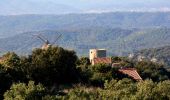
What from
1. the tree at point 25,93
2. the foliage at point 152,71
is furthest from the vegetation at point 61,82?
the foliage at point 152,71

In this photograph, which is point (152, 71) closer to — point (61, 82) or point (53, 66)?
point (61, 82)

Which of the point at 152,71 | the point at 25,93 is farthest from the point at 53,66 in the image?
the point at 152,71

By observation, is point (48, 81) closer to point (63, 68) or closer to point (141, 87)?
point (63, 68)

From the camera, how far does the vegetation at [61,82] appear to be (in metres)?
30.0

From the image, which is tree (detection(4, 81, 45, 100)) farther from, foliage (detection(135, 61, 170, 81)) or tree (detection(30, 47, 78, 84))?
foliage (detection(135, 61, 170, 81))

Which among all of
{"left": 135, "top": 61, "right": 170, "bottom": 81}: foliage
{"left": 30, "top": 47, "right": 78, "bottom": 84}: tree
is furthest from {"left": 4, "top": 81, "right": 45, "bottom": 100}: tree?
{"left": 135, "top": 61, "right": 170, "bottom": 81}: foliage

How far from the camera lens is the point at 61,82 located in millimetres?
38219

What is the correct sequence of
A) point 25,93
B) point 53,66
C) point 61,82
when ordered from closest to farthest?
point 25,93
point 53,66
point 61,82

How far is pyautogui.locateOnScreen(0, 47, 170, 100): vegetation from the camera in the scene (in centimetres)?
2997

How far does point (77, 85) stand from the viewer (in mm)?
37000

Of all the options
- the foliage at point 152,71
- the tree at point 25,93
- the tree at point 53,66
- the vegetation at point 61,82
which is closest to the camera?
the tree at point 25,93

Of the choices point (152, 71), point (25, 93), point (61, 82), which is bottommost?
point (152, 71)

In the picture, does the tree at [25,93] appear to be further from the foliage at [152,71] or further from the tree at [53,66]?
the foliage at [152,71]

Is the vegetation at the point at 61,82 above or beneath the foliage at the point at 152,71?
above
